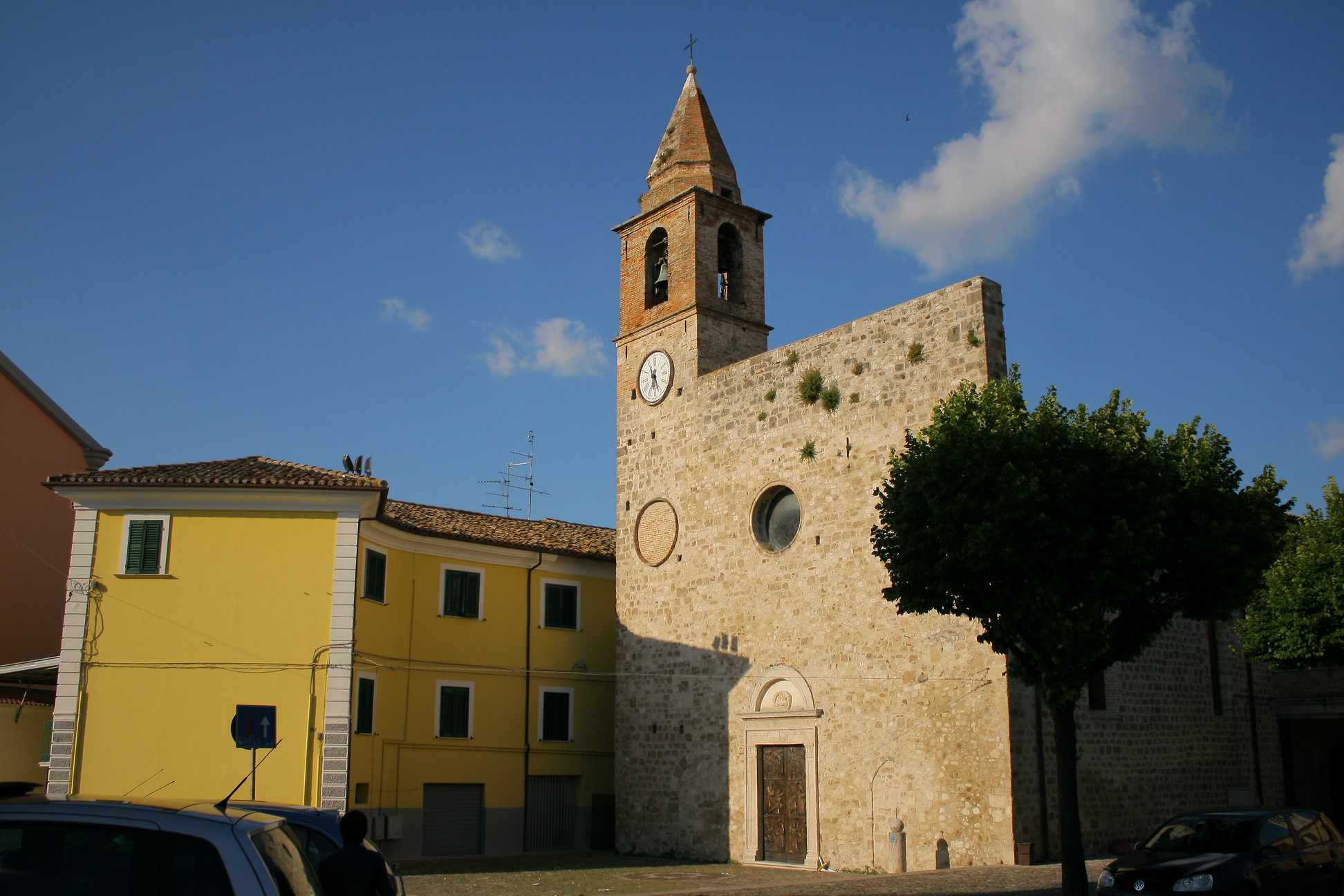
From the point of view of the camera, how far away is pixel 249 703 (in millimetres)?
17578

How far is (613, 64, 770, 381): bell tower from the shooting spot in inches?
904

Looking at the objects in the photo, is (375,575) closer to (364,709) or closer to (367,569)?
(367,569)

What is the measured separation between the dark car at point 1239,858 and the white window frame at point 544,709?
46.7 ft

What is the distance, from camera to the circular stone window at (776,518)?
20.5 meters

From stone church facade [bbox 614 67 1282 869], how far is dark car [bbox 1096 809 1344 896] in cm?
454

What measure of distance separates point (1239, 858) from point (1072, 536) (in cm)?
363

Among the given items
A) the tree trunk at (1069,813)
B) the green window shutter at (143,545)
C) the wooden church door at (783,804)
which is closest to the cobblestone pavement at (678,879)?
the wooden church door at (783,804)

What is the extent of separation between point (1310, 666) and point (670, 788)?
13294mm

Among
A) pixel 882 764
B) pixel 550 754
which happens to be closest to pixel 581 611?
pixel 550 754

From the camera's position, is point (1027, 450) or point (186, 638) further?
point (186, 638)

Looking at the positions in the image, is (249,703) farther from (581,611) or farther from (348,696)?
(581,611)

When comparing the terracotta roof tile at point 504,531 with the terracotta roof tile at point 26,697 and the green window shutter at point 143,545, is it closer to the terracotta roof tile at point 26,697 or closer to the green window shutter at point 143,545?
the green window shutter at point 143,545

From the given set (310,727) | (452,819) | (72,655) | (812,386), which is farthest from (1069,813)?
(72,655)

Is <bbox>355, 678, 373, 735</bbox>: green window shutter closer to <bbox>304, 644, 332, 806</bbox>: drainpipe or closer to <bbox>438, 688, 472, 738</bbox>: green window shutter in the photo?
<bbox>304, 644, 332, 806</bbox>: drainpipe
